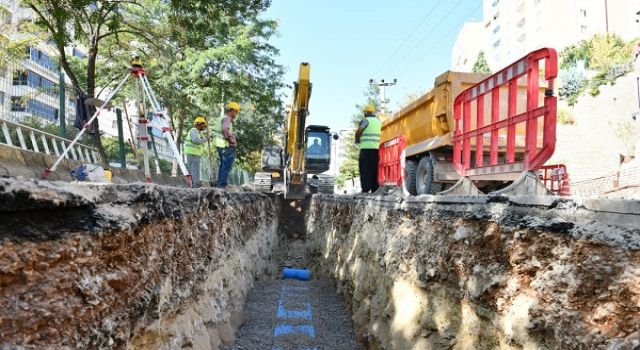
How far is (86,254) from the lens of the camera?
2.08m

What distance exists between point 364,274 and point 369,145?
9.96 ft

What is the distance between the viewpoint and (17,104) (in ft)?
28.4

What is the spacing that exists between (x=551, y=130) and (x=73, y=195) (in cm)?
380

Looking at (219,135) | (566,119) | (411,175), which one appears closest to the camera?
(411,175)

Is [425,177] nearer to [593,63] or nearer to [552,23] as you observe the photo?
[593,63]

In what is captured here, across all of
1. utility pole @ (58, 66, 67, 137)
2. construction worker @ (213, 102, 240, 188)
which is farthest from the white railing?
construction worker @ (213, 102, 240, 188)

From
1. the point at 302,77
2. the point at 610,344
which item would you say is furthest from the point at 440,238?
the point at 302,77

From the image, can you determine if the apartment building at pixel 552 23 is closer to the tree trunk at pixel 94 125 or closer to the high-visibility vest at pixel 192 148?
the high-visibility vest at pixel 192 148

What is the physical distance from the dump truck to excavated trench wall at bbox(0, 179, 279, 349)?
3.13 meters

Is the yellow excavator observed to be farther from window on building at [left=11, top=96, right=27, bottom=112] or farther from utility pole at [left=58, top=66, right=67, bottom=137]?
window on building at [left=11, top=96, right=27, bottom=112]

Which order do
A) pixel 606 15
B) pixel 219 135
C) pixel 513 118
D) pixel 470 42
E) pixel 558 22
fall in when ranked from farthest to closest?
pixel 470 42 → pixel 558 22 → pixel 606 15 → pixel 219 135 → pixel 513 118

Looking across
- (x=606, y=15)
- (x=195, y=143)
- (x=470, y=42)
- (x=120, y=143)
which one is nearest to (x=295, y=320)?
(x=195, y=143)

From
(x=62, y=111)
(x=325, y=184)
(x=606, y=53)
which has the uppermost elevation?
(x=606, y=53)

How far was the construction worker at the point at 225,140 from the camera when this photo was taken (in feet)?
27.8
